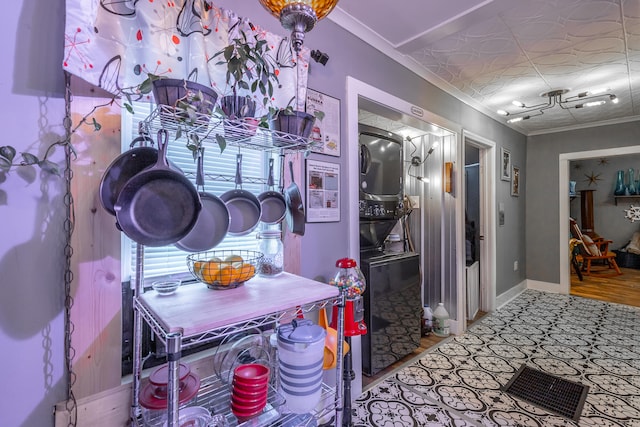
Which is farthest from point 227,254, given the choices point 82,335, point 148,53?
point 148,53

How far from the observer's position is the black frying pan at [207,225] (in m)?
1.07

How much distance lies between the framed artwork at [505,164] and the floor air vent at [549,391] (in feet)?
8.03

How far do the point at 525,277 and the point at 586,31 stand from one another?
3700 mm

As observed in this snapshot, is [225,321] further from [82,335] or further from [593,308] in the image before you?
[593,308]

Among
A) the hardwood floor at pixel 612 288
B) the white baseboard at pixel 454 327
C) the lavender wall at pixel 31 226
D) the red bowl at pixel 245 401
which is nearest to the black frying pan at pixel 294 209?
the red bowl at pixel 245 401

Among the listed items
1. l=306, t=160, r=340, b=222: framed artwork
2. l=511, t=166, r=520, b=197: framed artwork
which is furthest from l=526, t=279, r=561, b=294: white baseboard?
l=306, t=160, r=340, b=222: framed artwork

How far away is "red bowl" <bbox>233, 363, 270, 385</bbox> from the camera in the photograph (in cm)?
98

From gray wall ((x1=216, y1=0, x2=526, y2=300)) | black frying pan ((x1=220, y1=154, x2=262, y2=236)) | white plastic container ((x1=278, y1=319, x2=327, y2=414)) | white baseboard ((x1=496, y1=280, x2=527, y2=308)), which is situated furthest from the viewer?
white baseboard ((x1=496, y1=280, x2=527, y2=308))

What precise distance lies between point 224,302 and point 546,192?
16.5 feet

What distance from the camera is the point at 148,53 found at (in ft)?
3.37

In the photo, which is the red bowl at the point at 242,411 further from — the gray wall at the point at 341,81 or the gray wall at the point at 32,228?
the gray wall at the point at 341,81

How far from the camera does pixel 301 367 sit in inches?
39.2

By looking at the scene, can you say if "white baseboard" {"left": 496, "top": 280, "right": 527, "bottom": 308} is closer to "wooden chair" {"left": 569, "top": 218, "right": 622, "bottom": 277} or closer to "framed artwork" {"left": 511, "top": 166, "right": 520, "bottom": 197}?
"framed artwork" {"left": 511, "top": 166, "right": 520, "bottom": 197}

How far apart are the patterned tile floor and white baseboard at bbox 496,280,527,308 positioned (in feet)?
0.95
